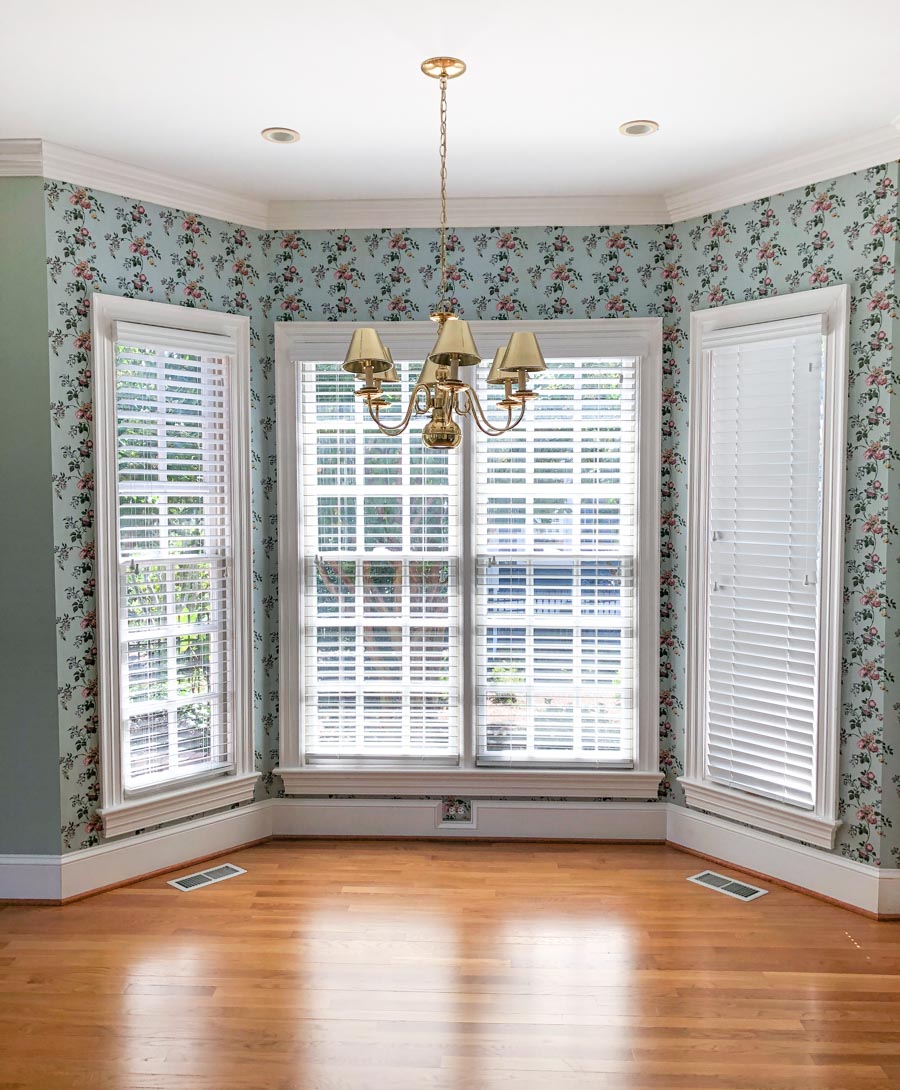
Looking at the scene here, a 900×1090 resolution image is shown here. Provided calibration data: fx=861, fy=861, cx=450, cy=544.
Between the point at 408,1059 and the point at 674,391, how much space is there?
2.98 meters

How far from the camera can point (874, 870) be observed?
343 cm

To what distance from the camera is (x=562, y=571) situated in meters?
4.14

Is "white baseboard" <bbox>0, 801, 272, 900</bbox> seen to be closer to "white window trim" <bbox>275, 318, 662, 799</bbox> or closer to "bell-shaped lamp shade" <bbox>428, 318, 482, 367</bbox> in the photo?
"white window trim" <bbox>275, 318, 662, 799</bbox>

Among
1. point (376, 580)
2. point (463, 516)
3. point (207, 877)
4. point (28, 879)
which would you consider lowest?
point (207, 877)

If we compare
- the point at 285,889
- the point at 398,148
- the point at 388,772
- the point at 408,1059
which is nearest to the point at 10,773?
the point at 285,889

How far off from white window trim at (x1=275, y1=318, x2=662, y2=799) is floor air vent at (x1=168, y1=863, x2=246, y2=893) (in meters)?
0.49

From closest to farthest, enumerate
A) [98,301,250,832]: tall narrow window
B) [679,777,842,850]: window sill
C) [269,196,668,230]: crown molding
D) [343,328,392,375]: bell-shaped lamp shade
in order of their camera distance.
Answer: [343,328,392,375]: bell-shaped lamp shade, [679,777,842,850]: window sill, [98,301,250,832]: tall narrow window, [269,196,668,230]: crown molding

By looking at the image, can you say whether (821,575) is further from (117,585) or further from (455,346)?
(117,585)

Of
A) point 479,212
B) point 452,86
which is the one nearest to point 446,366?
point 452,86

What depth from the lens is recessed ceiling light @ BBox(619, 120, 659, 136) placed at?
321 cm

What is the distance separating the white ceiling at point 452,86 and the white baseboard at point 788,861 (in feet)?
9.50

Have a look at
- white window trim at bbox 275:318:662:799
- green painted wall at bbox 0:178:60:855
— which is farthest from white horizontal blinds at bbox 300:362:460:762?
green painted wall at bbox 0:178:60:855

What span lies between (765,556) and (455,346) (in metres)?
2.16

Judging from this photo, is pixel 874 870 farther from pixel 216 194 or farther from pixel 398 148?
pixel 216 194
